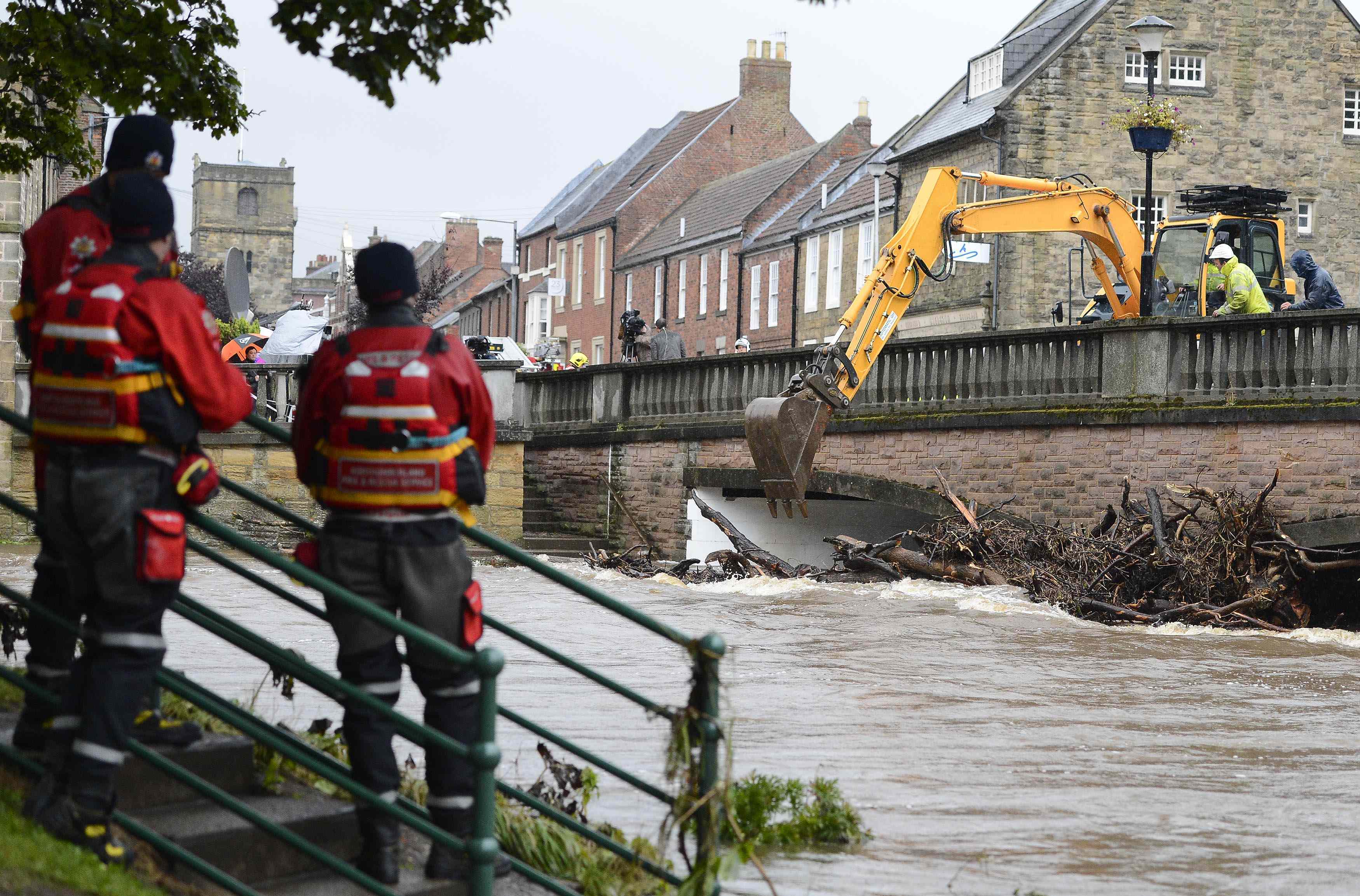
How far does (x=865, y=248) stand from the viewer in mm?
45531

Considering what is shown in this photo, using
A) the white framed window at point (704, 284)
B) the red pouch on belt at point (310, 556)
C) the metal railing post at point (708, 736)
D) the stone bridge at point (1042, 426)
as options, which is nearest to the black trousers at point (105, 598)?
the red pouch on belt at point (310, 556)

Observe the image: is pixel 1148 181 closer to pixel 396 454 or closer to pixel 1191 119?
pixel 1191 119

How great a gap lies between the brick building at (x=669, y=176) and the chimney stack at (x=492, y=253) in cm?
2098

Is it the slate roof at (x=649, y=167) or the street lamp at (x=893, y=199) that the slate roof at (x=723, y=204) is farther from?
the street lamp at (x=893, y=199)

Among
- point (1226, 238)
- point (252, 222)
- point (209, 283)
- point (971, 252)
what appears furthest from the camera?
point (252, 222)

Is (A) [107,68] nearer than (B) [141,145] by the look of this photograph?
No

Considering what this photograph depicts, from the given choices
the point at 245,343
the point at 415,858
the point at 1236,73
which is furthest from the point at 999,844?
the point at 1236,73

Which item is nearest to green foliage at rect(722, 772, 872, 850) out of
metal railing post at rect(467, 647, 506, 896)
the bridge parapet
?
metal railing post at rect(467, 647, 506, 896)

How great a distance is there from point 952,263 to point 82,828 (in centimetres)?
1573

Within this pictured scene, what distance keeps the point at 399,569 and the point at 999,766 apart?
15.8 feet

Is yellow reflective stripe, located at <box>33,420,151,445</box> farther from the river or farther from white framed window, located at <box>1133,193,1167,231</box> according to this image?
white framed window, located at <box>1133,193,1167,231</box>

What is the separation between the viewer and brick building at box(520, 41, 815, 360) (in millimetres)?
63625

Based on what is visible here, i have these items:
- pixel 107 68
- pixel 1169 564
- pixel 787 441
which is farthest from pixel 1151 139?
pixel 107 68

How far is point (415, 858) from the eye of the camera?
5320 millimetres
